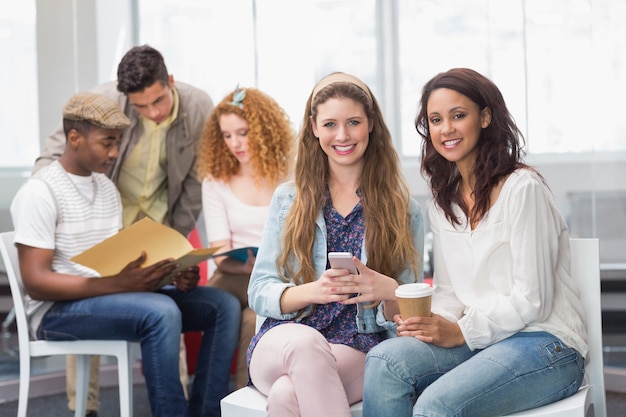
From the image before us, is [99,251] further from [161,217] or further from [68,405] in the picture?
[68,405]

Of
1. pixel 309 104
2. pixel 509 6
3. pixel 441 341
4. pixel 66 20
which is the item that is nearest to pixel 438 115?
pixel 309 104

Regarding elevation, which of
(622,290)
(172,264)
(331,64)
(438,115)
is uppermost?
(331,64)

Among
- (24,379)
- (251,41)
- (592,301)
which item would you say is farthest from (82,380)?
(251,41)

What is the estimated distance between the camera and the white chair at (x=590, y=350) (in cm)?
207

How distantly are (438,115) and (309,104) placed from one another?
0.36 meters

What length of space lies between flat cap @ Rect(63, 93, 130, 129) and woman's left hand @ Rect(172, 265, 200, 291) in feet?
1.75

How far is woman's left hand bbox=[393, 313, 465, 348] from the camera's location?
1.99 metres

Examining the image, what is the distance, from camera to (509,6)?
13.5 ft

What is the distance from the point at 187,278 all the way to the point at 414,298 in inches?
53.1

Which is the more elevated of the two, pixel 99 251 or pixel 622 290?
pixel 99 251

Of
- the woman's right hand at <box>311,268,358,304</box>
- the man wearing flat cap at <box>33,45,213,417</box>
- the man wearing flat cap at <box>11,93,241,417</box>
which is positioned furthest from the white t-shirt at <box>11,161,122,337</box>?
the woman's right hand at <box>311,268,358,304</box>

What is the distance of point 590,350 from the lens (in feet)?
7.07

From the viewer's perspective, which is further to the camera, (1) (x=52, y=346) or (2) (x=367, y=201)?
(1) (x=52, y=346)

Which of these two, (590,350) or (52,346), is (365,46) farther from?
(590,350)
